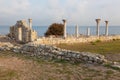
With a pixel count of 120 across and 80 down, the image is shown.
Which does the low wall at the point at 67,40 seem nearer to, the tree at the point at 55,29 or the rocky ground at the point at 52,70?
the tree at the point at 55,29

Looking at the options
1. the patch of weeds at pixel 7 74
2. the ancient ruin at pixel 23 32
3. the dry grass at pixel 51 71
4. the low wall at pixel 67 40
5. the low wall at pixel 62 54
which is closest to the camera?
the dry grass at pixel 51 71

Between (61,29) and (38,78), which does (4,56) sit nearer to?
(38,78)

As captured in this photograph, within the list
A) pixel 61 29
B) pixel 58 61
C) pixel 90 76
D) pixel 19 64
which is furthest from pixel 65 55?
pixel 61 29

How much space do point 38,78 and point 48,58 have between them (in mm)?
4543

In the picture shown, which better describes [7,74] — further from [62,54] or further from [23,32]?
[23,32]

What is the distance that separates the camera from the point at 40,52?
16.9 m

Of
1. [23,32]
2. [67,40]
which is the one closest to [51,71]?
[67,40]

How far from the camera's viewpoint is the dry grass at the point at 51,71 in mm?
11227

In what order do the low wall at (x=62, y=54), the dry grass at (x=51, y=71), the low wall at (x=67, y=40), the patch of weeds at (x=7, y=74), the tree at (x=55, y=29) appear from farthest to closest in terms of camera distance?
the tree at (x=55, y=29)
the low wall at (x=67, y=40)
the low wall at (x=62, y=54)
the patch of weeds at (x=7, y=74)
the dry grass at (x=51, y=71)

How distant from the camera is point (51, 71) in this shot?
1238 cm

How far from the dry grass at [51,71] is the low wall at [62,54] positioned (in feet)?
1.85

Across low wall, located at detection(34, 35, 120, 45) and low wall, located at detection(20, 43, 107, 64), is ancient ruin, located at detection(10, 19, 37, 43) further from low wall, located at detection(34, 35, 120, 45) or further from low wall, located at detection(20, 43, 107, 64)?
low wall, located at detection(20, 43, 107, 64)

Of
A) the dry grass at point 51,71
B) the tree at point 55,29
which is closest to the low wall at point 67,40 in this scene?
the tree at point 55,29

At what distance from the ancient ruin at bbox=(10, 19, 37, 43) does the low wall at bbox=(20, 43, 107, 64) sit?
14.0 m
